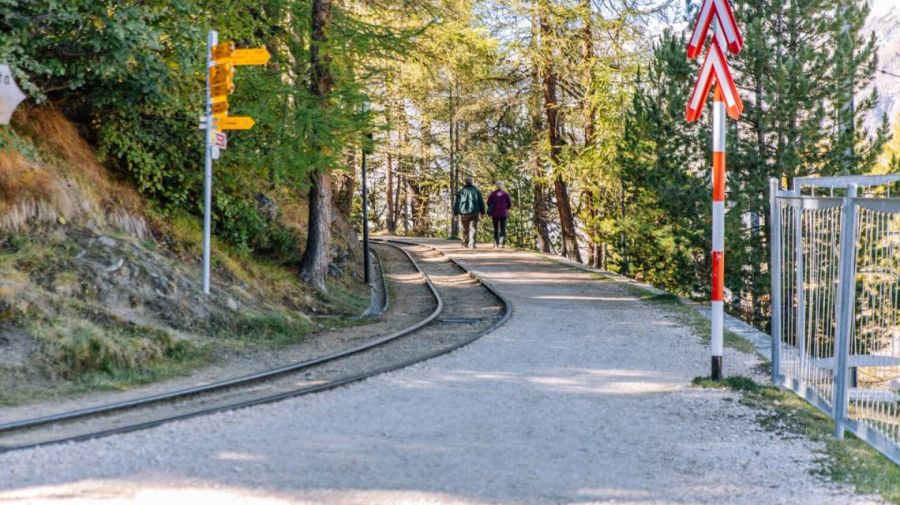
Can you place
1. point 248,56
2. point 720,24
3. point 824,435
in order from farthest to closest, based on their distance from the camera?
1. point 248,56
2. point 720,24
3. point 824,435

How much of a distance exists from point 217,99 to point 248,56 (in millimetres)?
738

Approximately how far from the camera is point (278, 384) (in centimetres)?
932

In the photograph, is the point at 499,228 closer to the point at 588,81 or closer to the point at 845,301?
the point at 588,81

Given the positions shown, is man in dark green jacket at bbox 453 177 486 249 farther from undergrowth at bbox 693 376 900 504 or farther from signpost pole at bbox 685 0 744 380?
undergrowth at bbox 693 376 900 504

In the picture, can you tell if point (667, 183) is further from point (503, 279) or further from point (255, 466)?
point (255, 466)

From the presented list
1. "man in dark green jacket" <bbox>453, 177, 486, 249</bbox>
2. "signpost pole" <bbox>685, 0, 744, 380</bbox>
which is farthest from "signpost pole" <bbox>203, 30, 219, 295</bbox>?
"man in dark green jacket" <bbox>453, 177, 486, 249</bbox>

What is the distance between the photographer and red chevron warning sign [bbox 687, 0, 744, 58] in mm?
8883

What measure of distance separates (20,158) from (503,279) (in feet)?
39.3

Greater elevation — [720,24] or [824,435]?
[720,24]

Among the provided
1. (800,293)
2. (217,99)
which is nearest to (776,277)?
(800,293)

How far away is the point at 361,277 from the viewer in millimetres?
21453

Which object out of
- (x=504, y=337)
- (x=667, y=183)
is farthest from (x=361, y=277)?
(x=504, y=337)

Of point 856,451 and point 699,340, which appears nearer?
point 856,451

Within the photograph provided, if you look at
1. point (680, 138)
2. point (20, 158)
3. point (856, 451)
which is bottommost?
point (856, 451)
